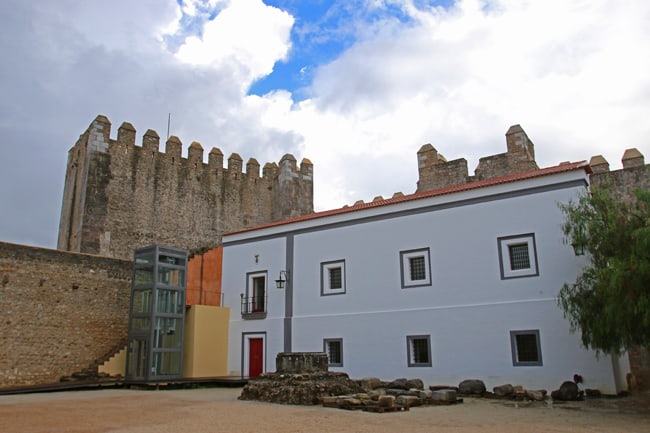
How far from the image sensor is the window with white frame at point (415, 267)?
17547 millimetres

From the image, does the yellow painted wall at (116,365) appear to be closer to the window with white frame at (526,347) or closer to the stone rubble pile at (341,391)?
the stone rubble pile at (341,391)

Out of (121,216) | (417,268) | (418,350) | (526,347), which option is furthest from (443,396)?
(121,216)

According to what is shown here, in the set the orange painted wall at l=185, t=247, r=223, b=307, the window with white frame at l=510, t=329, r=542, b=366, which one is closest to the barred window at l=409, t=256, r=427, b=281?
the window with white frame at l=510, t=329, r=542, b=366

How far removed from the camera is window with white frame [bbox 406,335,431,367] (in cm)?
1692

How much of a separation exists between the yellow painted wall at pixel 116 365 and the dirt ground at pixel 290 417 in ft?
19.4

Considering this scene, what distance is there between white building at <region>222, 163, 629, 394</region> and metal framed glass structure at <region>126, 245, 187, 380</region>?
2.57m

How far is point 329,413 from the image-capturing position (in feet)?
36.7

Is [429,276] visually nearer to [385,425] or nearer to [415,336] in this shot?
[415,336]

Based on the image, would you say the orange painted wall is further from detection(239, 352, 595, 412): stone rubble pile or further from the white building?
detection(239, 352, 595, 412): stone rubble pile

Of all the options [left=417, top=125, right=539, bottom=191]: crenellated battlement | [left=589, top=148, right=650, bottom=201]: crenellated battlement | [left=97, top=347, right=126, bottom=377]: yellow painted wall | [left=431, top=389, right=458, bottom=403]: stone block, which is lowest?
[left=431, top=389, right=458, bottom=403]: stone block

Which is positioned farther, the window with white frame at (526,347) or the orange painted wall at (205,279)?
the orange painted wall at (205,279)

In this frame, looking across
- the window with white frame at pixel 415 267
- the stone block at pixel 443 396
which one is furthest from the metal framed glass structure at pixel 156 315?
the stone block at pixel 443 396

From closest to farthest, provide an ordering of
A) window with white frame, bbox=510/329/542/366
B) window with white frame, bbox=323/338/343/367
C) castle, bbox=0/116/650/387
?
1. window with white frame, bbox=510/329/542/366
2. castle, bbox=0/116/650/387
3. window with white frame, bbox=323/338/343/367

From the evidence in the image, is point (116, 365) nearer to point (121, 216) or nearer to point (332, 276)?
point (121, 216)
